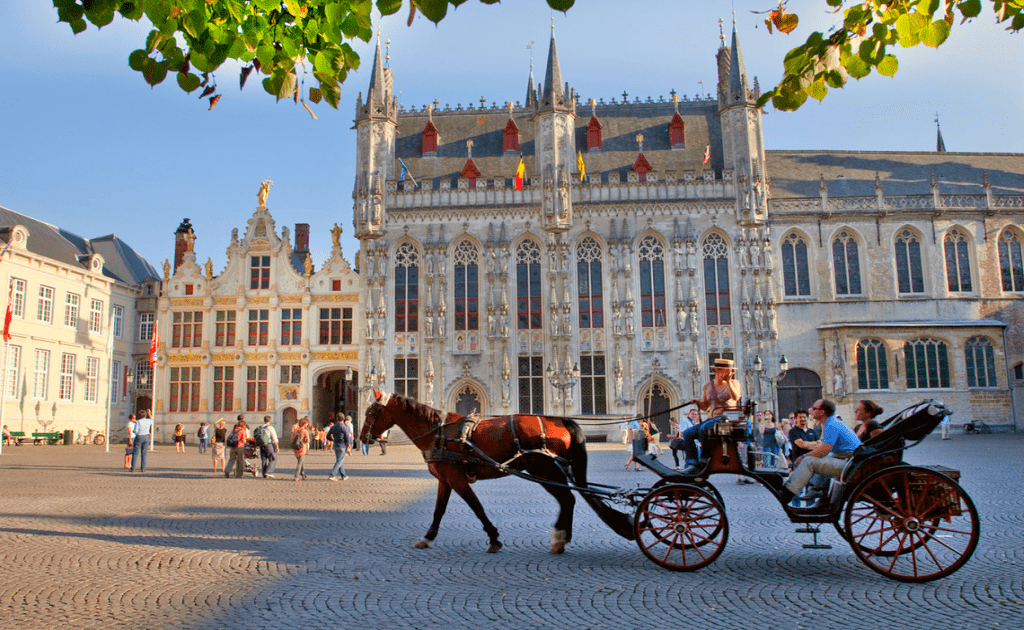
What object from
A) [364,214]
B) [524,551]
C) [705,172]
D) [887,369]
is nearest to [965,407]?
[887,369]

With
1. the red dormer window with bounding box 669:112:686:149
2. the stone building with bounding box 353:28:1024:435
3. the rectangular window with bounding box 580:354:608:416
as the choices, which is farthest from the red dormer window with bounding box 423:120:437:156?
the rectangular window with bounding box 580:354:608:416

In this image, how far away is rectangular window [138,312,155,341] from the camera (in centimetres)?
4006

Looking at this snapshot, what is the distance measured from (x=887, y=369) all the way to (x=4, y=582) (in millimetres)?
34318

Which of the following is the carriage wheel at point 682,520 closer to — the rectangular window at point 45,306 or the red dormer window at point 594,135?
the red dormer window at point 594,135

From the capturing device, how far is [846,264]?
34781 millimetres

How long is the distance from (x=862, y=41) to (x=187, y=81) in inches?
150

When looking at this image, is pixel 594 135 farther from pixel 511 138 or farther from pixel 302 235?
pixel 302 235

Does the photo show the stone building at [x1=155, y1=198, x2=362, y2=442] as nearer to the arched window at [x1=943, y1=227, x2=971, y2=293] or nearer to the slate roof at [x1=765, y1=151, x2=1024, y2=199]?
the slate roof at [x1=765, y1=151, x2=1024, y2=199]

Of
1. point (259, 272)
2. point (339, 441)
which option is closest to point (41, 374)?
point (259, 272)

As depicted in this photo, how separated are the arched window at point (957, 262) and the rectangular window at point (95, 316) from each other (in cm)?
4272

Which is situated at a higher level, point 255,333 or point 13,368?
point 255,333

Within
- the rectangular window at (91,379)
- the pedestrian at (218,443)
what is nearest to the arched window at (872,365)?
the pedestrian at (218,443)

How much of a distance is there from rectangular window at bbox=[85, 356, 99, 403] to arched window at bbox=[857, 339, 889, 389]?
3764cm

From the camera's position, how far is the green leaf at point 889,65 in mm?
4254
